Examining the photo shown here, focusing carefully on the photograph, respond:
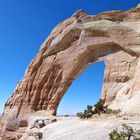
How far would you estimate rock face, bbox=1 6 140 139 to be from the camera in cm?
2362

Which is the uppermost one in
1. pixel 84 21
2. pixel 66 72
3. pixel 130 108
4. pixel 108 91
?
pixel 84 21

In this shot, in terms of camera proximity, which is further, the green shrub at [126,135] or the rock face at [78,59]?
the rock face at [78,59]

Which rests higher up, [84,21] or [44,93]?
[84,21]

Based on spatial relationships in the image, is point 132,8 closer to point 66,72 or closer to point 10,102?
point 66,72

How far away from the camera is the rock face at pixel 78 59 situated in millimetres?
23625

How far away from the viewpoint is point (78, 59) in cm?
2650

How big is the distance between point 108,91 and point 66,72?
4.87 m

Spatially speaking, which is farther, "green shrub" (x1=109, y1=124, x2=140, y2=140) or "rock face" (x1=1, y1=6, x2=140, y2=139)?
"rock face" (x1=1, y1=6, x2=140, y2=139)

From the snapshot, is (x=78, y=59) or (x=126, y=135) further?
(x=78, y=59)

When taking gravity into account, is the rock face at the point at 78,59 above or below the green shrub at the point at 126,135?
above

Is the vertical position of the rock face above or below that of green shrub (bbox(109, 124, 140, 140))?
above

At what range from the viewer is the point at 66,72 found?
27.1 metres

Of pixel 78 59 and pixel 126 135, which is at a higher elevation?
pixel 78 59

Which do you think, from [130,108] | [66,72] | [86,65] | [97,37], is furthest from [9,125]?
[130,108]
